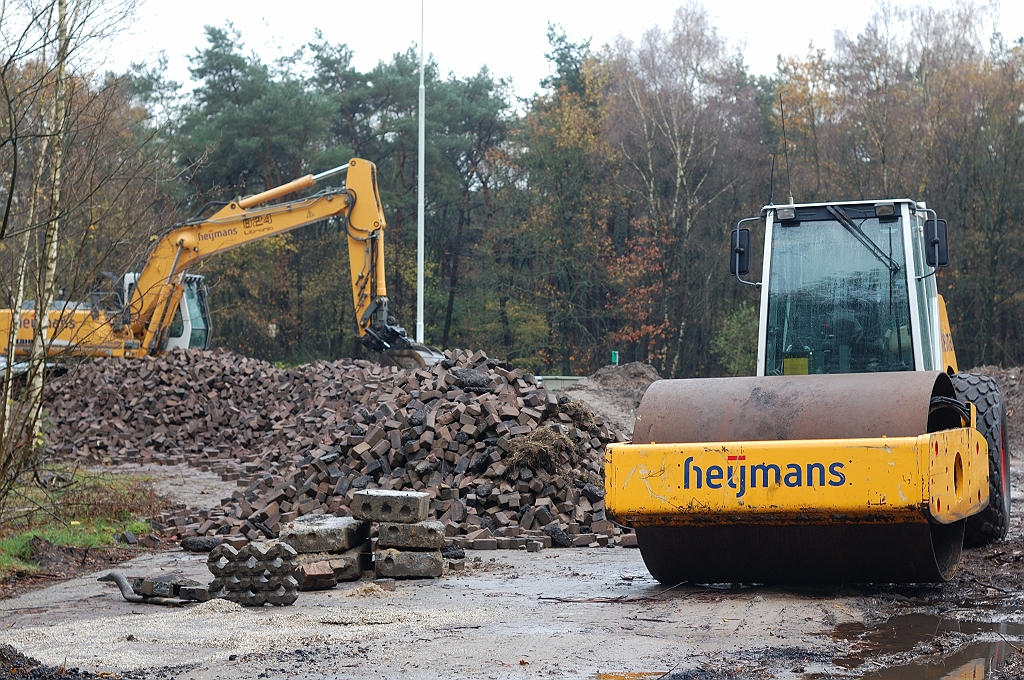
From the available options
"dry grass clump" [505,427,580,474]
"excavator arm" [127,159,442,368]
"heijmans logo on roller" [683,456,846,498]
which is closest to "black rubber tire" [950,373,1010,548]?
"heijmans logo on roller" [683,456,846,498]

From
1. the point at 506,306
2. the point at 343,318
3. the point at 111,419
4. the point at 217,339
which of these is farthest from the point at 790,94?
the point at 111,419

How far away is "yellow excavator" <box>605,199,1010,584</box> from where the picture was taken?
22.8 ft

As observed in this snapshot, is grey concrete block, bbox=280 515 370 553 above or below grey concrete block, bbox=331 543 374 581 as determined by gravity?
above

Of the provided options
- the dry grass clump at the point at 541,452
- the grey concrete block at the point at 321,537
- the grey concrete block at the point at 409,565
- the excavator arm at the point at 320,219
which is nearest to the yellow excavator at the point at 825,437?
the grey concrete block at the point at 409,565

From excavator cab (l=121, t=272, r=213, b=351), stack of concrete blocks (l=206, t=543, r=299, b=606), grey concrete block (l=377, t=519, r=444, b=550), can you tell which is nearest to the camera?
stack of concrete blocks (l=206, t=543, r=299, b=606)

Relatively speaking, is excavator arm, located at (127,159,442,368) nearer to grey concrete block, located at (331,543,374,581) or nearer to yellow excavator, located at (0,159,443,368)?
yellow excavator, located at (0,159,443,368)

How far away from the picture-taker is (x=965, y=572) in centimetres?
862

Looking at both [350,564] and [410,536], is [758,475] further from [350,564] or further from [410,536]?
[350,564]

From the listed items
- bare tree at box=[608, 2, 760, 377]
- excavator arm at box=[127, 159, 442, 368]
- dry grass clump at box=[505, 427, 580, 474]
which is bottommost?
dry grass clump at box=[505, 427, 580, 474]

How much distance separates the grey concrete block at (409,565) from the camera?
955 centimetres

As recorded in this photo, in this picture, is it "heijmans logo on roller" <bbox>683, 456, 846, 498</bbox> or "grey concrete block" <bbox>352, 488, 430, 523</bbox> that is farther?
"grey concrete block" <bbox>352, 488, 430, 523</bbox>

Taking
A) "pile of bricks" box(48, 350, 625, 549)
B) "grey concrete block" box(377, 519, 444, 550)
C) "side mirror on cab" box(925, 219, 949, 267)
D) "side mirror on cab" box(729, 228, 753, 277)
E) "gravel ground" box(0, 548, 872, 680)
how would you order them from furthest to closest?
1. "pile of bricks" box(48, 350, 625, 549)
2. "grey concrete block" box(377, 519, 444, 550)
3. "side mirror on cab" box(729, 228, 753, 277)
4. "side mirror on cab" box(925, 219, 949, 267)
5. "gravel ground" box(0, 548, 872, 680)

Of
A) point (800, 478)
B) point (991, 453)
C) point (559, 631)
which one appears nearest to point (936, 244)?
point (991, 453)

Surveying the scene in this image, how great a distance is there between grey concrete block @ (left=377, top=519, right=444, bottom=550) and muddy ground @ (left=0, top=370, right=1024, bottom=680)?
1.37 ft
